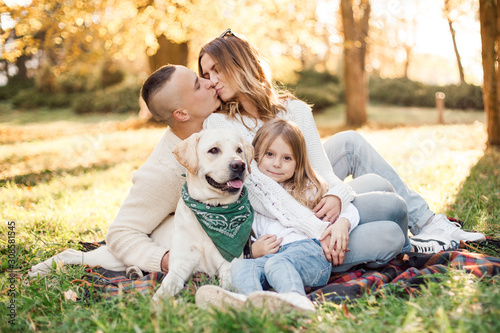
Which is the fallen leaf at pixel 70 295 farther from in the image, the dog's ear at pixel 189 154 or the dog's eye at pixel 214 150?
the dog's eye at pixel 214 150

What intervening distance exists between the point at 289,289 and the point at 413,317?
2.21ft

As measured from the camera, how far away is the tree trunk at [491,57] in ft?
22.1

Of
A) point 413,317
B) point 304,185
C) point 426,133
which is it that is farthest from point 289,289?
point 426,133

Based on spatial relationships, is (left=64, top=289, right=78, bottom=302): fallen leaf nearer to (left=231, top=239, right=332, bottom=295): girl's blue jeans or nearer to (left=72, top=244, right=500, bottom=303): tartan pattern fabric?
(left=72, top=244, right=500, bottom=303): tartan pattern fabric

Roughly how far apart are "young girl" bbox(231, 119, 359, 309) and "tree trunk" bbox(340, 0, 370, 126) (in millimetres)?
10319

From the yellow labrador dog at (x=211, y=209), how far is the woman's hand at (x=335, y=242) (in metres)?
0.52

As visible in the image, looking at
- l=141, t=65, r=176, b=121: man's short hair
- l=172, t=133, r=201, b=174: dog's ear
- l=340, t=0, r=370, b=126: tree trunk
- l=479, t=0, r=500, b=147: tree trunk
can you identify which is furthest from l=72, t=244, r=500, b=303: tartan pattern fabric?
l=340, t=0, r=370, b=126: tree trunk

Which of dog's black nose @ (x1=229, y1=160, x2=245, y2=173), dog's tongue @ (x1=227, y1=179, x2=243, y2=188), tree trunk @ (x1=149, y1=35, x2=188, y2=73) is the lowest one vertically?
dog's tongue @ (x1=227, y1=179, x2=243, y2=188)

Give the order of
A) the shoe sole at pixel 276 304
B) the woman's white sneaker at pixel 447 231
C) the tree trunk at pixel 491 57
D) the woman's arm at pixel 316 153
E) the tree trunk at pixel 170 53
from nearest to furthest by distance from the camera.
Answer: the shoe sole at pixel 276 304 < the woman's arm at pixel 316 153 < the woman's white sneaker at pixel 447 231 < the tree trunk at pixel 491 57 < the tree trunk at pixel 170 53

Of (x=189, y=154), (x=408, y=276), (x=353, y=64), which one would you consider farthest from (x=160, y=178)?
(x=353, y=64)

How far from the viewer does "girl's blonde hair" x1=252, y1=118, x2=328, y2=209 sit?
A: 2914 mm

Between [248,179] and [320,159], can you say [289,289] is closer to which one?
[248,179]

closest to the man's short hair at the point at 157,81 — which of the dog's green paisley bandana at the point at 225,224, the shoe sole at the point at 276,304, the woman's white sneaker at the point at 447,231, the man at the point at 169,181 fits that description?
the man at the point at 169,181

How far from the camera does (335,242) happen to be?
2596 mm
